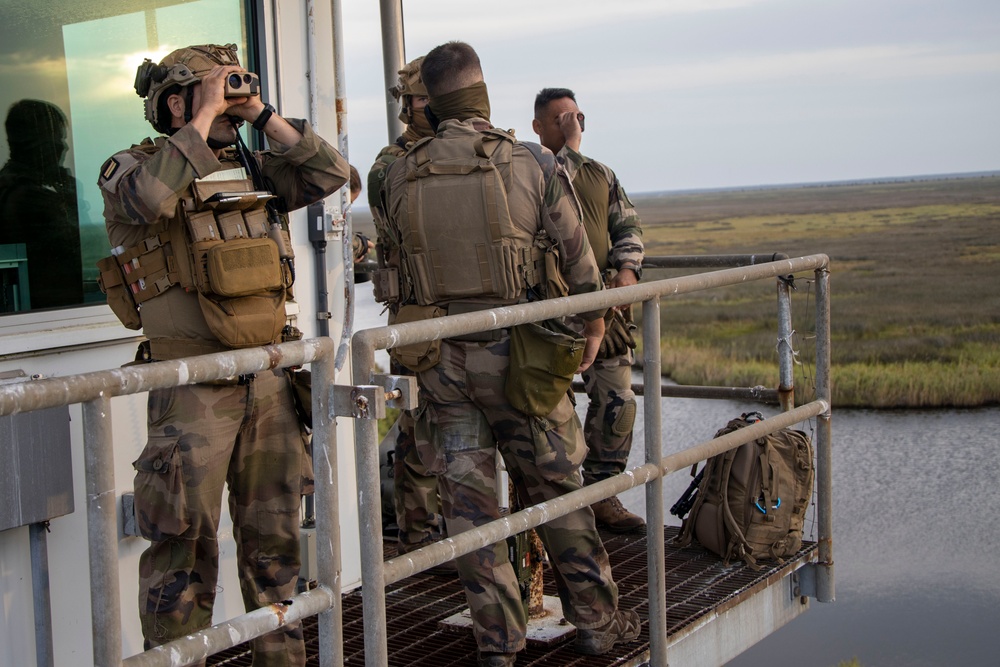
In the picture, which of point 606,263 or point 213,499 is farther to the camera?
point 606,263

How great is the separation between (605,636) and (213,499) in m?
1.26

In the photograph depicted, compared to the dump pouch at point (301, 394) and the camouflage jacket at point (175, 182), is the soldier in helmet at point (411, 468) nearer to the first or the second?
the camouflage jacket at point (175, 182)

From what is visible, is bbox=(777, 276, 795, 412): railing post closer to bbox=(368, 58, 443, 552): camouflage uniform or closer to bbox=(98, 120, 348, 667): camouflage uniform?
bbox=(368, 58, 443, 552): camouflage uniform

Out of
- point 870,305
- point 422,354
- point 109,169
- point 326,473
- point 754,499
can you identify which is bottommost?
point 870,305

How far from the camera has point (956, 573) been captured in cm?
1919

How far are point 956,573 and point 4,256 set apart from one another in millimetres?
18609

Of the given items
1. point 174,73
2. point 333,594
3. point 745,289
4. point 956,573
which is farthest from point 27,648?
point 745,289

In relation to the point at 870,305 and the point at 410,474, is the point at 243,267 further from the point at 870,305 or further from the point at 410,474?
the point at 870,305

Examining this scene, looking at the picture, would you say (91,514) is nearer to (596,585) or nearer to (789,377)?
(596,585)

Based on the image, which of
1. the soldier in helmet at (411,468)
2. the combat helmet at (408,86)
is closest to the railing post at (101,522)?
the soldier in helmet at (411,468)

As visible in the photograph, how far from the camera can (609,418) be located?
4.93 meters

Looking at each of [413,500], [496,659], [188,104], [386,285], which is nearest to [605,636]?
[496,659]

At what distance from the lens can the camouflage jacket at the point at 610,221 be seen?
480 cm

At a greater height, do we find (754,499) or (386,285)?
(386,285)
